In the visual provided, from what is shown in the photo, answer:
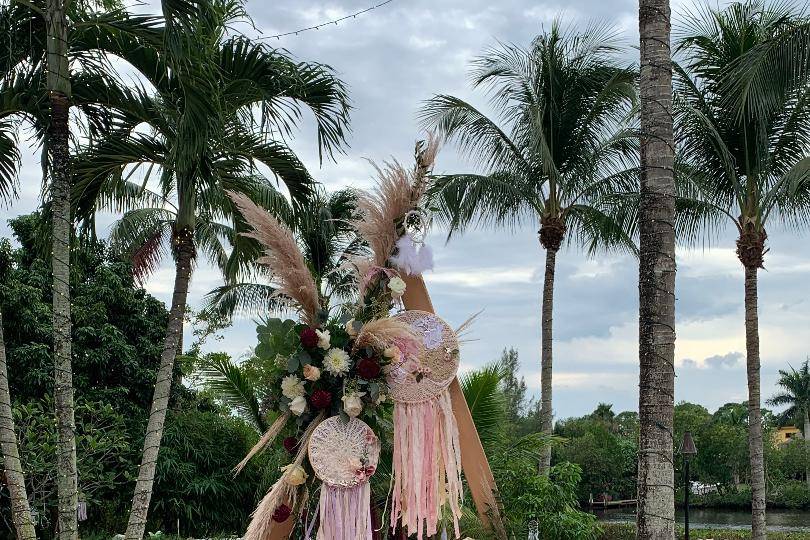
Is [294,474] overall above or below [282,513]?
above

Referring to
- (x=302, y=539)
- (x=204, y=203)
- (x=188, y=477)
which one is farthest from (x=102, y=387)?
(x=302, y=539)

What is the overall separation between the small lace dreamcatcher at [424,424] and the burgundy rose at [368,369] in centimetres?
10

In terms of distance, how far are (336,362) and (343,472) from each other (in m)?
0.51

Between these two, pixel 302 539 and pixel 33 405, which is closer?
pixel 302 539

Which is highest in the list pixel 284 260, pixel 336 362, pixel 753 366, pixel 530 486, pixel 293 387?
pixel 753 366

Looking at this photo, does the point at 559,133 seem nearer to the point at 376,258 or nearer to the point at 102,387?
the point at 102,387

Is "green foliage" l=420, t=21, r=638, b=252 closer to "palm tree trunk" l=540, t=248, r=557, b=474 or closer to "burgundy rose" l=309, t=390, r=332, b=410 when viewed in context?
"palm tree trunk" l=540, t=248, r=557, b=474

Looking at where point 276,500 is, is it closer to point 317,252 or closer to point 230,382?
point 230,382

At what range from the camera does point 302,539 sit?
4.15 metres

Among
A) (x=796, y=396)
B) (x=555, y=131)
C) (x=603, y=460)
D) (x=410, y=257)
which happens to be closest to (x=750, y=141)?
(x=555, y=131)

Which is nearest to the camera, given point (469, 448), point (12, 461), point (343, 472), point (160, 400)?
point (343, 472)

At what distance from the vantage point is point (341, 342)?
401cm

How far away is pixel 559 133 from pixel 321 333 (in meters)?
10.1

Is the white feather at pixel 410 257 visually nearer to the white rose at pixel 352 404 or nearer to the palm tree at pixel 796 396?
the white rose at pixel 352 404
